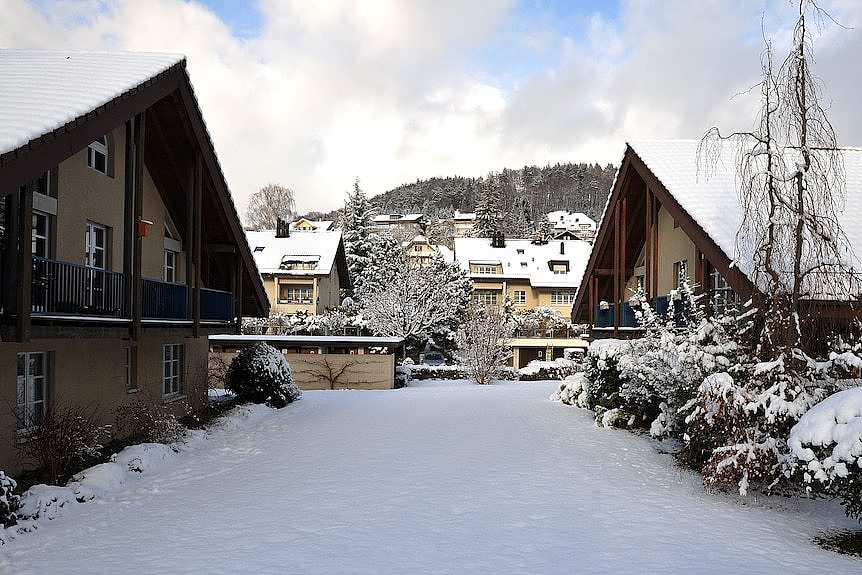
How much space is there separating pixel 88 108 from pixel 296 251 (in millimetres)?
39215

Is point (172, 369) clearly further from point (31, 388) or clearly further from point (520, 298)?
point (520, 298)

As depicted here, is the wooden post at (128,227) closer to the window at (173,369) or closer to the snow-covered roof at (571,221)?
the window at (173,369)

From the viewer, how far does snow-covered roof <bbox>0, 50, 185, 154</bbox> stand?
9.42 m

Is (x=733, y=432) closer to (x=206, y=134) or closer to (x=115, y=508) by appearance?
(x=115, y=508)

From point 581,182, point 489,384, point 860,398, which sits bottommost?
point 489,384

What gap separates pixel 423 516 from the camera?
9.48 metres

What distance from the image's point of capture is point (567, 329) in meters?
46.4

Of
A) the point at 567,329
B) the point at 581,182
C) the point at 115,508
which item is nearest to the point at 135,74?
the point at 115,508

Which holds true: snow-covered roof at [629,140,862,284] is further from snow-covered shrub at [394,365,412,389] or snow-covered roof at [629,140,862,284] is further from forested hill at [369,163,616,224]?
forested hill at [369,163,616,224]

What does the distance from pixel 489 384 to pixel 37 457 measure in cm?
2570

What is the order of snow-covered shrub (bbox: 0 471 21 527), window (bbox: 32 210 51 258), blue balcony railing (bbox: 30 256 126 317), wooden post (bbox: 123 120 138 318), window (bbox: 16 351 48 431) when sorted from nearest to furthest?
snow-covered shrub (bbox: 0 471 21 527)
blue balcony railing (bbox: 30 256 126 317)
window (bbox: 16 351 48 431)
window (bbox: 32 210 51 258)
wooden post (bbox: 123 120 138 318)

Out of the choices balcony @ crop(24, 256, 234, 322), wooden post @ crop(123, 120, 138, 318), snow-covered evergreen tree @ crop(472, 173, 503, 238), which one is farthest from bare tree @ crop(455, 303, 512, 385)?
snow-covered evergreen tree @ crop(472, 173, 503, 238)

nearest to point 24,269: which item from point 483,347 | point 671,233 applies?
point 671,233

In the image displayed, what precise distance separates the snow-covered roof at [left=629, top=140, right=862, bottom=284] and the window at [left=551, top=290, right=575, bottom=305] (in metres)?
35.0
